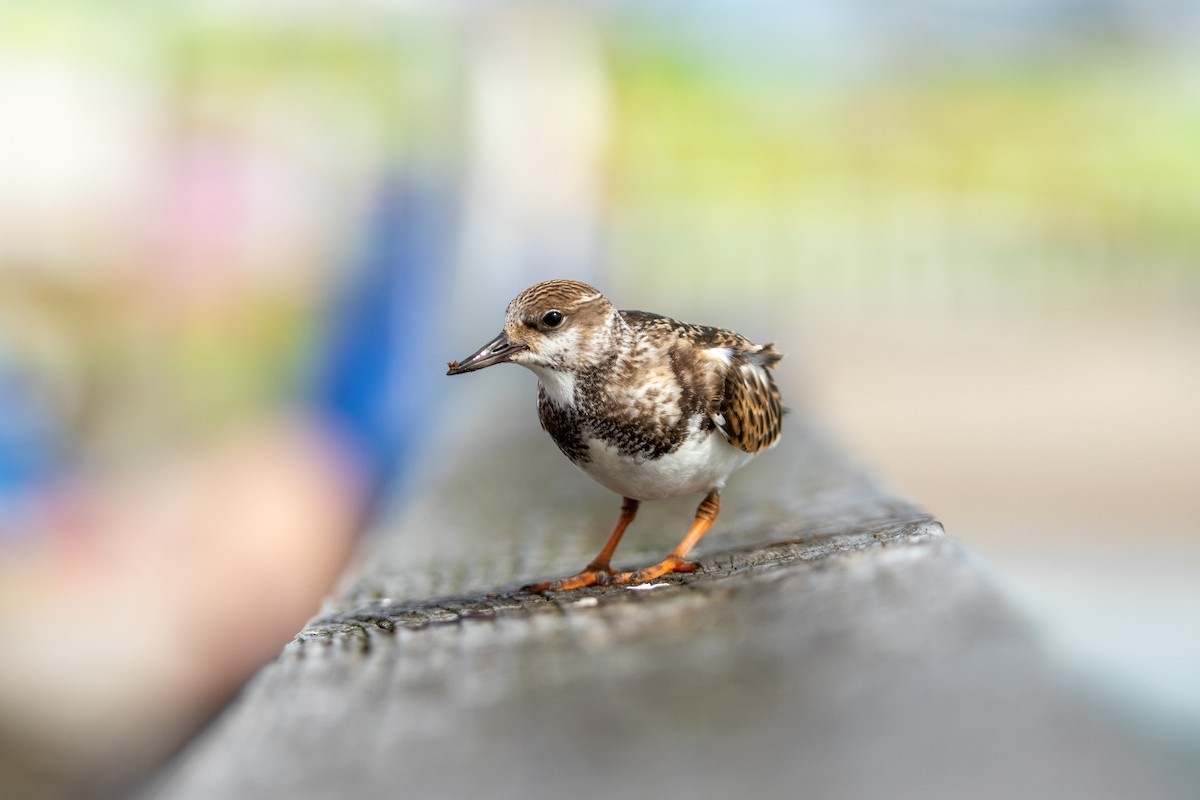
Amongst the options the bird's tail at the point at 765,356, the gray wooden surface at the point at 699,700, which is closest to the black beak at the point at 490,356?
the gray wooden surface at the point at 699,700

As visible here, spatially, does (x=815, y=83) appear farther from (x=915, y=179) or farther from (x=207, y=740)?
(x=207, y=740)

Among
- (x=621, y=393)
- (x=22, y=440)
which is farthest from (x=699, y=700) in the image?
(x=22, y=440)

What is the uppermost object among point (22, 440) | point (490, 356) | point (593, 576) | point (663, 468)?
point (490, 356)

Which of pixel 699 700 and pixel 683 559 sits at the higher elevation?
pixel 699 700

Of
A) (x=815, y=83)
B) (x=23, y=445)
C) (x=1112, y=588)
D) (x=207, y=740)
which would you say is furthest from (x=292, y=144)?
(x=815, y=83)

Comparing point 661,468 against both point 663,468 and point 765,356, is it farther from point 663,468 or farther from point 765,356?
point 765,356
